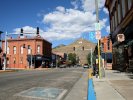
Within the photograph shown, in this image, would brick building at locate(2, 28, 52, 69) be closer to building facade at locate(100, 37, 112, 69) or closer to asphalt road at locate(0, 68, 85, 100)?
building facade at locate(100, 37, 112, 69)

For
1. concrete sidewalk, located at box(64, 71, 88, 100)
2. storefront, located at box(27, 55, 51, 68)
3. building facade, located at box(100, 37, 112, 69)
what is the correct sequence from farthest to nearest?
storefront, located at box(27, 55, 51, 68) < building facade, located at box(100, 37, 112, 69) < concrete sidewalk, located at box(64, 71, 88, 100)

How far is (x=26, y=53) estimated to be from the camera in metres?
81.0

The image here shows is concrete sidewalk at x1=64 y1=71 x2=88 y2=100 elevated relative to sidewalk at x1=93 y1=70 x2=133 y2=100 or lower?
lower

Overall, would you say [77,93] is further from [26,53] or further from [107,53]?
[26,53]

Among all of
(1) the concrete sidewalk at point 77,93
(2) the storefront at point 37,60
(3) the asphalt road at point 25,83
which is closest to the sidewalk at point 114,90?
(1) the concrete sidewalk at point 77,93

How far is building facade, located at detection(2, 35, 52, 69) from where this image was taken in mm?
80062

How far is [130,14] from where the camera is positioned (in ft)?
81.7

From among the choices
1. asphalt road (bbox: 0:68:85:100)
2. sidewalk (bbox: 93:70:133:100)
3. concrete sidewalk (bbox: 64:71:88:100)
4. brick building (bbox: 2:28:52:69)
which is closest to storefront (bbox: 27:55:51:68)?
brick building (bbox: 2:28:52:69)

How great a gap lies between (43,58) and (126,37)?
5629 centimetres

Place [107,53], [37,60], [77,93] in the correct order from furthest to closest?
[37,60] → [107,53] → [77,93]

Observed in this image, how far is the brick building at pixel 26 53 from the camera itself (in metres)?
80.1

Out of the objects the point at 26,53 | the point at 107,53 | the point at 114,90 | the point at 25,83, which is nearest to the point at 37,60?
the point at 26,53

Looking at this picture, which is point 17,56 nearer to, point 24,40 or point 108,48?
point 24,40

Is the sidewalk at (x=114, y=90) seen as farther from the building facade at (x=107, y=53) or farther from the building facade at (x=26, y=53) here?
the building facade at (x=26, y=53)
